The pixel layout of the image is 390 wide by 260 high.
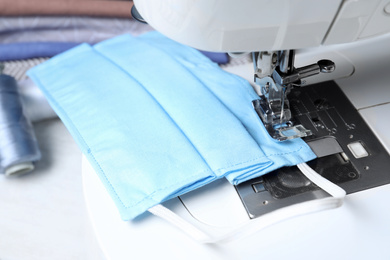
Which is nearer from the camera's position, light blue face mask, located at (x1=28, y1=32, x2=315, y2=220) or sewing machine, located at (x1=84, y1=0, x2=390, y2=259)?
sewing machine, located at (x1=84, y1=0, x2=390, y2=259)

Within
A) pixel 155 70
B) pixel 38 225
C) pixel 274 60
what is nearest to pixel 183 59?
pixel 155 70

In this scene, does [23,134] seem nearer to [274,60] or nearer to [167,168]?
[167,168]

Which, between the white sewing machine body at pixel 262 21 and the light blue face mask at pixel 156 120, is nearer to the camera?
the white sewing machine body at pixel 262 21

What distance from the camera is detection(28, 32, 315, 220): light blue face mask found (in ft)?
2.19

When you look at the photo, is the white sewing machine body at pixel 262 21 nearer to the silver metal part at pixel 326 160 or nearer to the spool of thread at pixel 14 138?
the silver metal part at pixel 326 160

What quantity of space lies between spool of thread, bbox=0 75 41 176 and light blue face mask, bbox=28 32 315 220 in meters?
0.06

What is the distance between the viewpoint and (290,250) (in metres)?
0.62

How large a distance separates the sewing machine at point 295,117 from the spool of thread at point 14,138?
174mm

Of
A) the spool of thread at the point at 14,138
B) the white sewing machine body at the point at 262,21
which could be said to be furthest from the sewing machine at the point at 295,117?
the spool of thread at the point at 14,138

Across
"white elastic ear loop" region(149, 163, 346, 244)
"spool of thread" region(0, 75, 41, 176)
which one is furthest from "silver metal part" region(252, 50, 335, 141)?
"spool of thread" region(0, 75, 41, 176)

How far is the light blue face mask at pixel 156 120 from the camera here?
0.67 m

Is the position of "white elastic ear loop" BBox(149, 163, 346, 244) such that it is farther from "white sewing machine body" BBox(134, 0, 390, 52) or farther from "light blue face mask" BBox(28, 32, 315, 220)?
"white sewing machine body" BBox(134, 0, 390, 52)

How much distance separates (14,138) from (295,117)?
45 centimetres

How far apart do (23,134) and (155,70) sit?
240 mm
